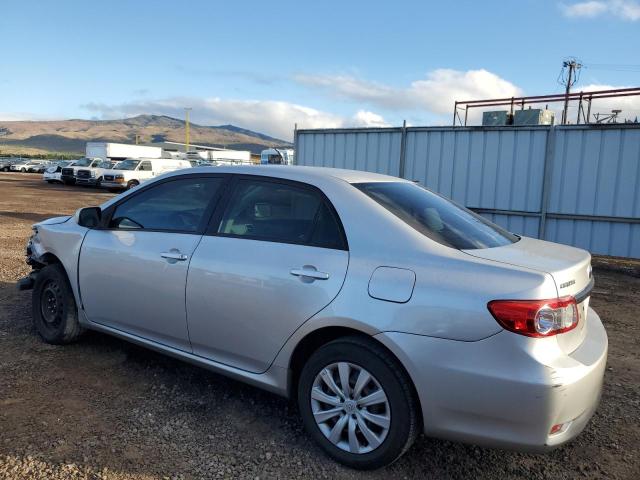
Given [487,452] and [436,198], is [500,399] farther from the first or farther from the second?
[436,198]

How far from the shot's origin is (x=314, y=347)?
9.90ft

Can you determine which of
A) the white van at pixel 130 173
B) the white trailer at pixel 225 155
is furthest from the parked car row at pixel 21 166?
the white van at pixel 130 173

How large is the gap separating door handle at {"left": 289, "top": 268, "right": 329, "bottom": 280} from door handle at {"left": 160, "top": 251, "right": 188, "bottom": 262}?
87 cm

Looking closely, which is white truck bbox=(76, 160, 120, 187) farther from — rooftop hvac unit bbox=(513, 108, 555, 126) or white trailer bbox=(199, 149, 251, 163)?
rooftop hvac unit bbox=(513, 108, 555, 126)

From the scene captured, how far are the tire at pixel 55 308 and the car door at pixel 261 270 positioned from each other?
1482mm

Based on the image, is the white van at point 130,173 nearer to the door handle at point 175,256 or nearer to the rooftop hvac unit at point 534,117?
the rooftop hvac unit at point 534,117

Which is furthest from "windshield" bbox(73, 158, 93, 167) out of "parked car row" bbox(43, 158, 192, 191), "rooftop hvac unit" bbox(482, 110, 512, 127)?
"rooftop hvac unit" bbox(482, 110, 512, 127)

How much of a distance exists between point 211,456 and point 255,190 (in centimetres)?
159

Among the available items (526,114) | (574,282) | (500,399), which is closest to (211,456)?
(500,399)

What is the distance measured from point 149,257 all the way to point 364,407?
1.79 m

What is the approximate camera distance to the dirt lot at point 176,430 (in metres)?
2.87

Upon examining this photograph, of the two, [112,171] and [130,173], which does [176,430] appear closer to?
[130,173]

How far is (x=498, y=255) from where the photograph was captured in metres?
2.78

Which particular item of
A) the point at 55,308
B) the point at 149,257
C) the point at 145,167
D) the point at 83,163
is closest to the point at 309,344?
the point at 149,257
